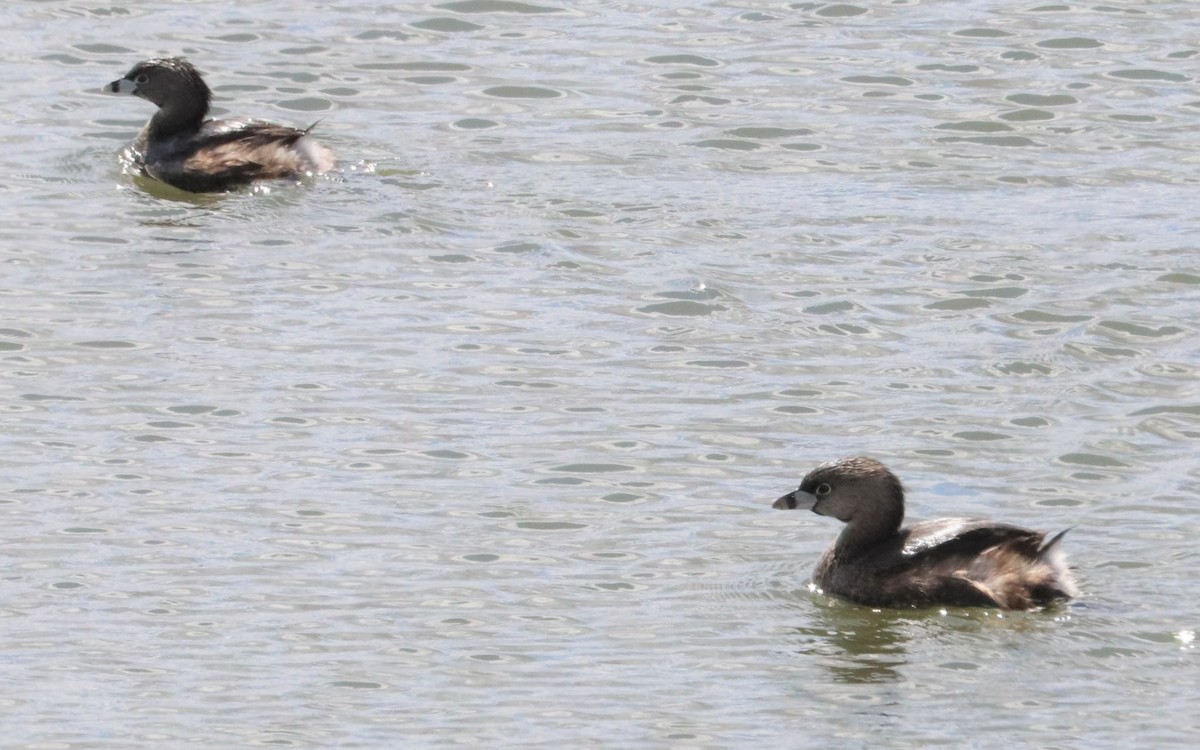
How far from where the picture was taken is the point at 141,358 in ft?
48.3

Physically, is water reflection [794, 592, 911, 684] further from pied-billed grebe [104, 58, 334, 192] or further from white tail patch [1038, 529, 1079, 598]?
pied-billed grebe [104, 58, 334, 192]

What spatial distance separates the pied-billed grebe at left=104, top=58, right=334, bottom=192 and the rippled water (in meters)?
0.21

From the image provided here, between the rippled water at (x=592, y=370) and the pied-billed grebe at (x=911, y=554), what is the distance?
0.14 metres

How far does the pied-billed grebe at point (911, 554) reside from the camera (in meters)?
11.8

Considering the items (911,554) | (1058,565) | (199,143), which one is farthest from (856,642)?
(199,143)

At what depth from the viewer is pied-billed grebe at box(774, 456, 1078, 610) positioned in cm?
1175

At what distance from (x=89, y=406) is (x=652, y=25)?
28.6 feet

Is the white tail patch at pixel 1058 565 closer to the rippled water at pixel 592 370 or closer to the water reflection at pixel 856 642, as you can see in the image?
the rippled water at pixel 592 370

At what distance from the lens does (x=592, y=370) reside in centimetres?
1452

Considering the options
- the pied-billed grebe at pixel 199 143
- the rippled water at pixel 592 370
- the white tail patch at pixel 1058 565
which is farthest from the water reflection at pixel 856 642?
the pied-billed grebe at pixel 199 143

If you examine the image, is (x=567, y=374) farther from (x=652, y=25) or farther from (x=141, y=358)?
(x=652, y=25)

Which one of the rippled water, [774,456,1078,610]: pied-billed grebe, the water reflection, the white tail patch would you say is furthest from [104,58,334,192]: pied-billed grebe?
the white tail patch

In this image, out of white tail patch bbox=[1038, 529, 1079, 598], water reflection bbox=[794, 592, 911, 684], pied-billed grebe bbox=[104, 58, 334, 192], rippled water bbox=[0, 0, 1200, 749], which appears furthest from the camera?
pied-billed grebe bbox=[104, 58, 334, 192]

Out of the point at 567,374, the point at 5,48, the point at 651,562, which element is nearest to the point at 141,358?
the point at 567,374
